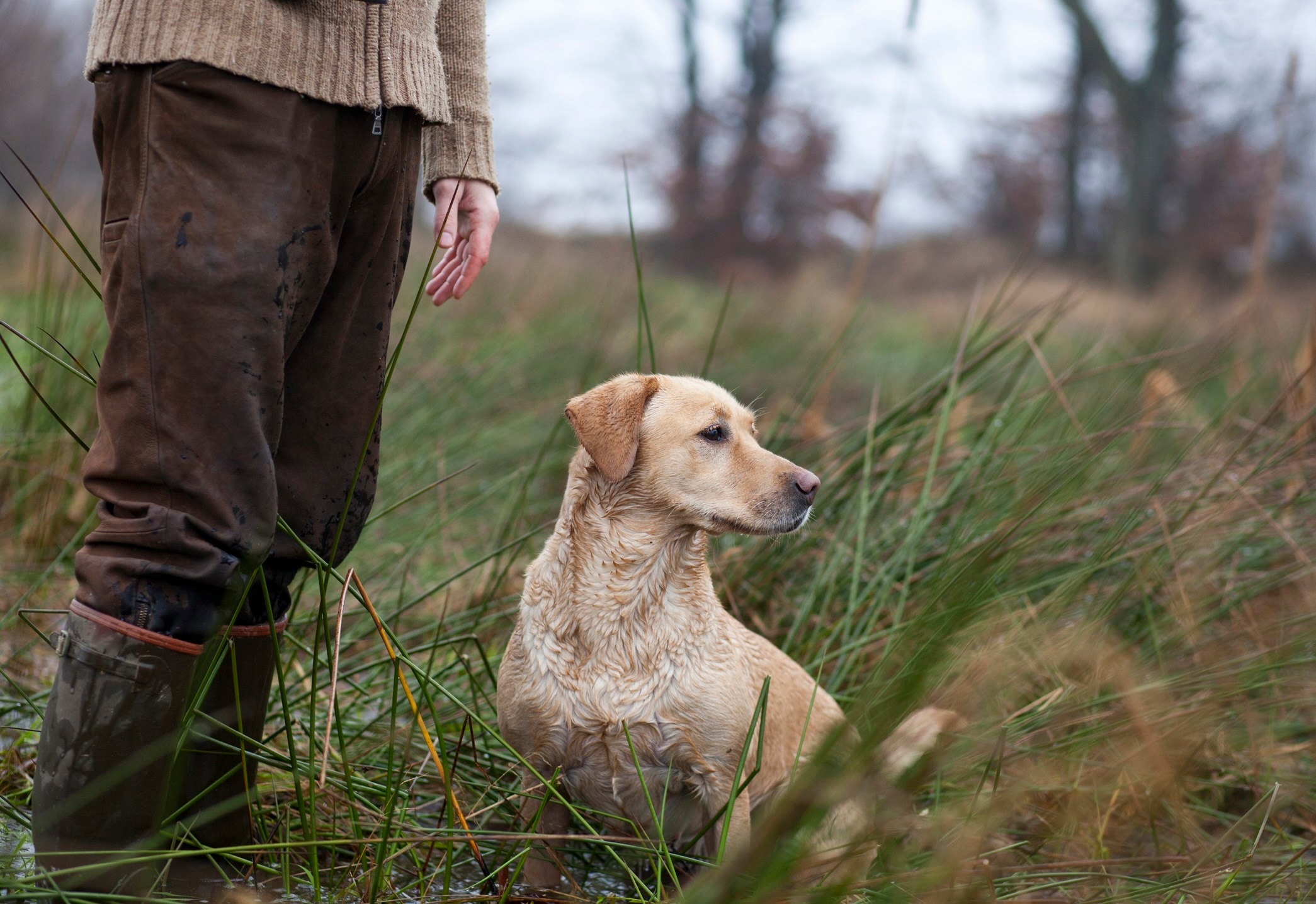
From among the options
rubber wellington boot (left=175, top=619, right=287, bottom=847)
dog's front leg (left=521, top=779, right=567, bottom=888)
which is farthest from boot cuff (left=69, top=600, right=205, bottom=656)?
dog's front leg (left=521, top=779, right=567, bottom=888)

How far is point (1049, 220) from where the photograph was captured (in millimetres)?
26562

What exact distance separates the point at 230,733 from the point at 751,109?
2193cm

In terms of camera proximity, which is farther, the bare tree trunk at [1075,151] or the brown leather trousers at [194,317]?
the bare tree trunk at [1075,151]

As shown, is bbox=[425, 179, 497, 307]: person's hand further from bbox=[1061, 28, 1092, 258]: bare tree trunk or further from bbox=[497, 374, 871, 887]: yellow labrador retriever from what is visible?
bbox=[1061, 28, 1092, 258]: bare tree trunk

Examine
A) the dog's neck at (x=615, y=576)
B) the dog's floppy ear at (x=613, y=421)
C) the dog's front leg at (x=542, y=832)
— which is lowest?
the dog's front leg at (x=542, y=832)

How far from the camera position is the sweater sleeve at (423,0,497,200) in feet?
7.52

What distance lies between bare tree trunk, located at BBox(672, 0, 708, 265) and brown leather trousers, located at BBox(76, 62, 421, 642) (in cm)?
2037

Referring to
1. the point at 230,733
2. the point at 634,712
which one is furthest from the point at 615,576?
the point at 230,733

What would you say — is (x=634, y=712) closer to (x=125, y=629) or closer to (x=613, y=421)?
(x=613, y=421)

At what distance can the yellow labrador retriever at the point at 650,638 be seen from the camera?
7.29 ft

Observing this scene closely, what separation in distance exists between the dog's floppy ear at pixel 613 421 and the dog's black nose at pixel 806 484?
0.37 meters

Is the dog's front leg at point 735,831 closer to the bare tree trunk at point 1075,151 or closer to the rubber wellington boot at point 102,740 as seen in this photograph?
the rubber wellington boot at point 102,740

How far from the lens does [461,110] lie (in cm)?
230

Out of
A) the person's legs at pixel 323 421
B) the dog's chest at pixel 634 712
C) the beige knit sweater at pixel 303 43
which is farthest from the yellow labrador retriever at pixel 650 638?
the beige knit sweater at pixel 303 43
